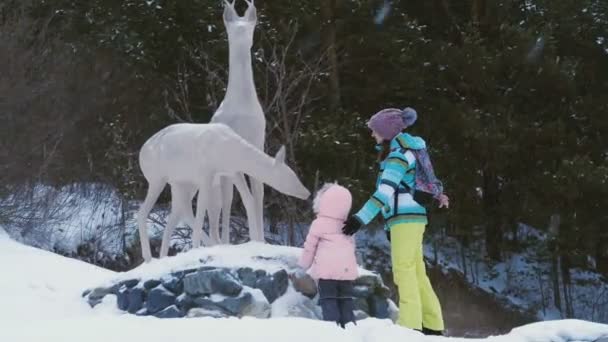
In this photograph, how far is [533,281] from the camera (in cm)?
1634

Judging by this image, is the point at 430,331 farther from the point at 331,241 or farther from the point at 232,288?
the point at 232,288

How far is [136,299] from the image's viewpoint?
6.84 metres

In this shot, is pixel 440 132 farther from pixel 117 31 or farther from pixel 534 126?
pixel 117 31

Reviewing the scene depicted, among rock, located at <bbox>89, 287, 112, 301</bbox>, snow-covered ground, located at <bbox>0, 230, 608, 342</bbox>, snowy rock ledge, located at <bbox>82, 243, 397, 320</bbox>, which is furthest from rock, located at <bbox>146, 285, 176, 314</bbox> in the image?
snow-covered ground, located at <bbox>0, 230, 608, 342</bbox>

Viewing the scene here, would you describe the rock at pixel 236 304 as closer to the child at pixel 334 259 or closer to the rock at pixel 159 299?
the rock at pixel 159 299

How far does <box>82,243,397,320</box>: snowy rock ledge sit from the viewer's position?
6535 mm

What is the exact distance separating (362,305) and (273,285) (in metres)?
0.80

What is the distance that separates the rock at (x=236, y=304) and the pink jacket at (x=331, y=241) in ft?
3.35

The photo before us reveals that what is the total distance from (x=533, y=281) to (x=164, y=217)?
23.1ft

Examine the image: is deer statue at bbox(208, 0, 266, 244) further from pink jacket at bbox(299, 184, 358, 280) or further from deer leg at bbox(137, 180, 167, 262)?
pink jacket at bbox(299, 184, 358, 280)

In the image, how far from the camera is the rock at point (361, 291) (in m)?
6.95

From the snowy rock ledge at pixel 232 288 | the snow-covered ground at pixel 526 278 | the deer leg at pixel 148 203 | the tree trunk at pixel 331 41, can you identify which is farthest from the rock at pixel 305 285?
the snow-covered ground at pixel 526 278

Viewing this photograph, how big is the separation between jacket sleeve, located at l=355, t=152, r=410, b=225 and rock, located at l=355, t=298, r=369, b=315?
6.82 ft

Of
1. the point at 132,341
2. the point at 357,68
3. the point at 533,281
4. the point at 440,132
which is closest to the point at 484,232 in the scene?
the point at 533,281
